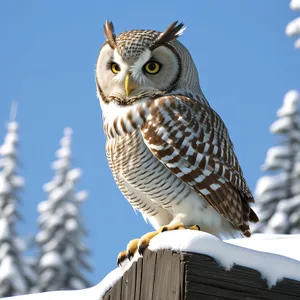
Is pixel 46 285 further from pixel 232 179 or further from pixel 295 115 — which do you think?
pixel 232 179

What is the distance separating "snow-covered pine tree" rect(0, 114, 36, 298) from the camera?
66.7 feet

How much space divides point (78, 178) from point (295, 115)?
7161 millimetres

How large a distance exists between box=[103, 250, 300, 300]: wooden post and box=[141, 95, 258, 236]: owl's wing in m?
1.38

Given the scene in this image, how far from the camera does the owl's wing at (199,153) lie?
464 centimetres

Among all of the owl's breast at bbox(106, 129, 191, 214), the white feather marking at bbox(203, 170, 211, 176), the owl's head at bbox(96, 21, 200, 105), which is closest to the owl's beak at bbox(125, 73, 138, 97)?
the owl's head at bbox(96, 21, 200, 105)

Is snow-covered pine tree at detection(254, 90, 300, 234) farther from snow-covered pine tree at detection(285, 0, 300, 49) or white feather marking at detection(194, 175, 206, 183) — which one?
white feather marking at detection(194, 175, 206, 183)

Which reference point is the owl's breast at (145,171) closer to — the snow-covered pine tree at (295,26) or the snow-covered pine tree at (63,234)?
the snow-covered pine tree at (295,26)

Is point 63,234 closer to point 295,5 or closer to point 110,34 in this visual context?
point 295,5

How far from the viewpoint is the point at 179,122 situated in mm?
4762

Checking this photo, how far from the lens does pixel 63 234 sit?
21766 millimetres

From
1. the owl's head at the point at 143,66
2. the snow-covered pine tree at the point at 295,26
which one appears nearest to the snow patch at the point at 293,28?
the snow-covered pine tree at the point at 295,26

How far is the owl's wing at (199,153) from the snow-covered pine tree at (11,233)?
1567 centimetres

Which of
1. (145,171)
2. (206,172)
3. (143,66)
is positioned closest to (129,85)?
(143,66)

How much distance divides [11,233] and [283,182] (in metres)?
7.89
